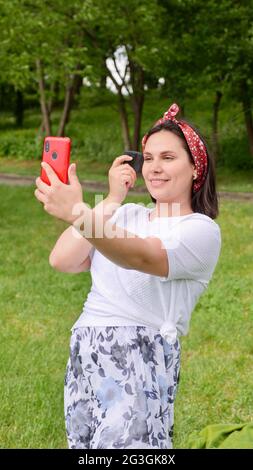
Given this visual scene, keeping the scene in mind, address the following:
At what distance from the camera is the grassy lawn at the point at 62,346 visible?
511cm

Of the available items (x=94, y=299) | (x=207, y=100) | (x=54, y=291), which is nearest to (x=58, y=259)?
(x=94, y=299)

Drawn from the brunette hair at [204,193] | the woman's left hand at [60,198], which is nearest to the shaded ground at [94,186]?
the brunette hair at [204,193]

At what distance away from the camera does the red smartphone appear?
195 centimetres

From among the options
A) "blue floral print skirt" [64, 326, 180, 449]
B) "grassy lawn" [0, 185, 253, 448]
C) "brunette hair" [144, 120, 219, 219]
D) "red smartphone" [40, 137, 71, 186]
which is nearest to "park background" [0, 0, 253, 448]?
"grassy lawn" [0, 185, 253, 448]

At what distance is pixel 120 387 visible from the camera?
8.46ft

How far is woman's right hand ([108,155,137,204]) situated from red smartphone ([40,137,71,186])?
527 millimetres

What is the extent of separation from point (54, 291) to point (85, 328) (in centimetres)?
599

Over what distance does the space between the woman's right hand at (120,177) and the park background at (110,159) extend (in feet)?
8.52

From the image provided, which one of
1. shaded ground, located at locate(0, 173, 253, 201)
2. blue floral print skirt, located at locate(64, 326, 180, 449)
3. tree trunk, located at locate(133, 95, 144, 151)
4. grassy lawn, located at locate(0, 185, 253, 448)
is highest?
tree trunk, located at locate(133, 95, 144, 151)

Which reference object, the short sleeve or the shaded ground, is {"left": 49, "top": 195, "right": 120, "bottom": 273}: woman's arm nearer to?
the short sleeve

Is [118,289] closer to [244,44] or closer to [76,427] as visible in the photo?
[76,427]

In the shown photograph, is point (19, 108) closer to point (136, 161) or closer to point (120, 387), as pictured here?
point (136, 161)

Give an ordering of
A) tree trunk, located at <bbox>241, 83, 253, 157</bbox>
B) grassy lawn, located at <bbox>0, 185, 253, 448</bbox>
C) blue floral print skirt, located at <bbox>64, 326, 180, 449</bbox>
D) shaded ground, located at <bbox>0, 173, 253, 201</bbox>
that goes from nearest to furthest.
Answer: blue floral print skirt, located at <bbox>64, 326, 180, 449</bbox>, grassy lawn, located at <bbox>0, 185, 253, 448</bbox>, shaded ground, located at <bbox>0, 173, 253, 201</bbox>, tree trunk, located at <bbox>241, 83, 253, 157</bbox>
